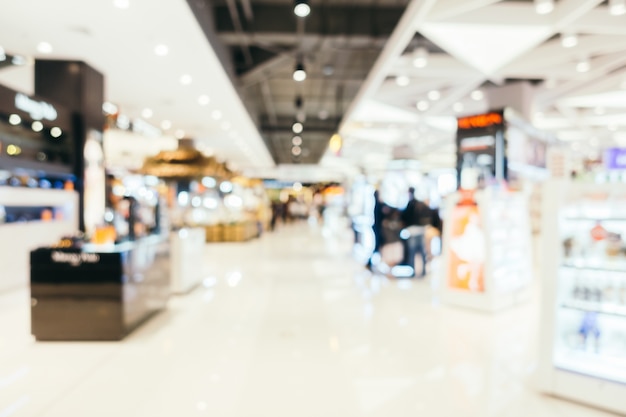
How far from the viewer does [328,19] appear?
8.68 metres

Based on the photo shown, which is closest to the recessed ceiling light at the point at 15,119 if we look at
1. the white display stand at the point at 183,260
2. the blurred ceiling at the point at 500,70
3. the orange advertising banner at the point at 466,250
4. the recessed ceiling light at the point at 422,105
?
the white display stand at the point at 183,260

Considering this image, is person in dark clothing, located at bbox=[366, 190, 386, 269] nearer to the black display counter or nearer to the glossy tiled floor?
the glossy tiled floor

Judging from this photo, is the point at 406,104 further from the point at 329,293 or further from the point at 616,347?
the point at 616,347

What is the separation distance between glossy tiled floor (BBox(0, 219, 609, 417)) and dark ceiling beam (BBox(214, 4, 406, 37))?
509cm

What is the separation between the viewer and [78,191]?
8102 mm

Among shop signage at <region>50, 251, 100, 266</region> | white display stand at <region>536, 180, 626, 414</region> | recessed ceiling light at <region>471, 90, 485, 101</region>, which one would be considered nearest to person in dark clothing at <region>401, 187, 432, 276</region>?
recessed ceiling light at <region>471, 90, 485, 101</region>

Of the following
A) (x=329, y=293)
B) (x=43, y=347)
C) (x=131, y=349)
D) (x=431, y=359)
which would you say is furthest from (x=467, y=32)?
(x=43, y=347)

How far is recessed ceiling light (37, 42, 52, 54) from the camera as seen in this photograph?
712cm

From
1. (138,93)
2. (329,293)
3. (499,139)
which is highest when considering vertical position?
(138,93)

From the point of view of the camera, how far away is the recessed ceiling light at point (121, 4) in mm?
5527

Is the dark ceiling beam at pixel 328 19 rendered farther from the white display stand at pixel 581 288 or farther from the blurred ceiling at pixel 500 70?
the white display stand at pixel 581 288

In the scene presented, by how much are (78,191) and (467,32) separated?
273 inches

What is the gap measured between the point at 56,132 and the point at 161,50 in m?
2.35

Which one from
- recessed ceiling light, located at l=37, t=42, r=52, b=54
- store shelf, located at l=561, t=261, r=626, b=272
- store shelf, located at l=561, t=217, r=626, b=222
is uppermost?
recessed ceiling light, located at l=37, t=42, r=52, b=54
